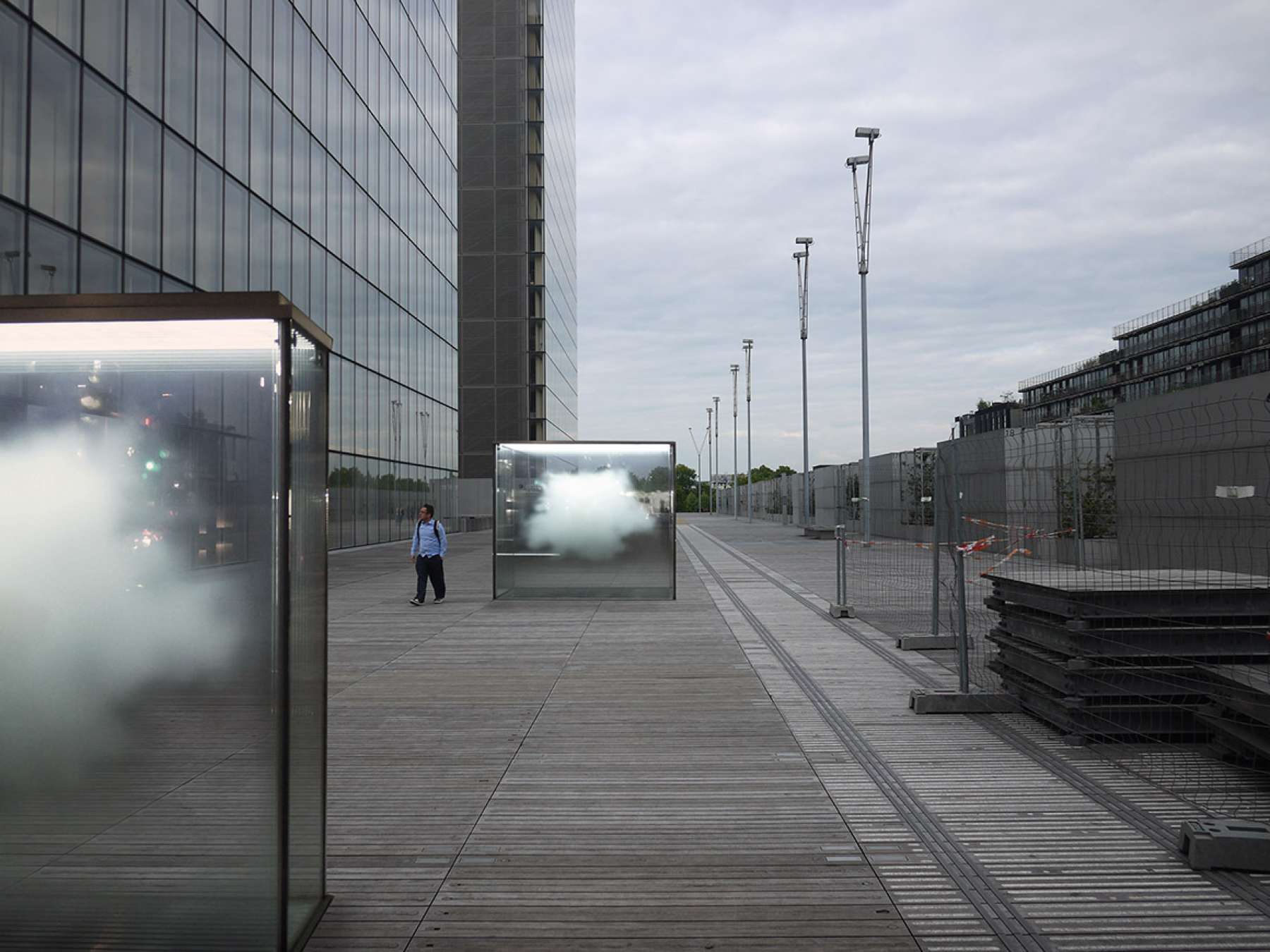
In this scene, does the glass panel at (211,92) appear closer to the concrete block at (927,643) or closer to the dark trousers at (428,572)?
the dark trousers at (428,572)

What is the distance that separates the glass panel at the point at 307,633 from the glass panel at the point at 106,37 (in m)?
15.3

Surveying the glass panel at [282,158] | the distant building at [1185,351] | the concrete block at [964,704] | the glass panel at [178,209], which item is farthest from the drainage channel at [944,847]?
the distant building at [1185,351]

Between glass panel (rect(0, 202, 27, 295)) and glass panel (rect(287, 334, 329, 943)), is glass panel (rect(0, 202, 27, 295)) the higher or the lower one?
the higher one

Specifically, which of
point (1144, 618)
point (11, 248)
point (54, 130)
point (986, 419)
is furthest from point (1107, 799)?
point (986, 419)

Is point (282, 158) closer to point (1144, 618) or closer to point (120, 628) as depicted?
point (1144, 618)

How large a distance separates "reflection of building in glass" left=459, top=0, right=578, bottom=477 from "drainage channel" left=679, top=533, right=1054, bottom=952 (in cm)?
5769

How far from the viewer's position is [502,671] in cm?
1041

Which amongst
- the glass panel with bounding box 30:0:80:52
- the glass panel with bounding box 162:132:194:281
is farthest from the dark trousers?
the glass panel with bounding box 30:0:80:52

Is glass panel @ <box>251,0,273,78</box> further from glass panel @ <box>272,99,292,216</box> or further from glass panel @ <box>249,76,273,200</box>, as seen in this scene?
glass panel @ <box>272,99,292,216</box>

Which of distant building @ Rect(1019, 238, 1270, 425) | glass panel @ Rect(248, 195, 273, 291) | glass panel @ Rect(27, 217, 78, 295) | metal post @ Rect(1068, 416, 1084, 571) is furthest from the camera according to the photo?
distant building @ Rect(1019, 238, 1270, 425)

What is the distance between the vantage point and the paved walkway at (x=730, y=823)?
4.22 metres

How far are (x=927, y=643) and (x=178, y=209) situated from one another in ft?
51.1

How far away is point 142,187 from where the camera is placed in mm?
18000

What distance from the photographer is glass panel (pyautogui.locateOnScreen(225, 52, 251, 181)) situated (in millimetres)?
22031
